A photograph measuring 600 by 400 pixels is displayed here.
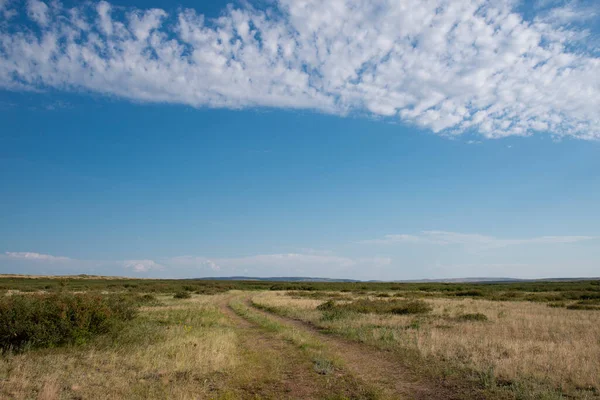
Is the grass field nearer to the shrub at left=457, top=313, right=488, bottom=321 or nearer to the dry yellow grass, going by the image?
the dry yellow grass

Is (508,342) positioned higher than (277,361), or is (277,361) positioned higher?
(508,342)

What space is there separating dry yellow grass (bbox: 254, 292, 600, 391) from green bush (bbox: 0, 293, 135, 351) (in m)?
10.3

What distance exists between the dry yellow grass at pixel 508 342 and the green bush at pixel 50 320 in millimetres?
10273

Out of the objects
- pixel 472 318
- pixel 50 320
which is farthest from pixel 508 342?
pixel 50 320

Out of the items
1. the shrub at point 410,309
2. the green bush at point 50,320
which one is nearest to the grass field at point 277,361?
the green bush at point 50,320

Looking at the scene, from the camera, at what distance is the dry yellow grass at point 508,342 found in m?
10.1

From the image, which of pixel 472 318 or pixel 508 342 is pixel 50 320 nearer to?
pixel 508 342

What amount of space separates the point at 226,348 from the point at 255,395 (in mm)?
4592

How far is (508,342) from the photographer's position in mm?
14164

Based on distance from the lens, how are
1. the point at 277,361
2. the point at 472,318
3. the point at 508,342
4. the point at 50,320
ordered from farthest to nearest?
the point at 472,318 → the point at 508,342 → the point at 50,320 → the point at 277,361

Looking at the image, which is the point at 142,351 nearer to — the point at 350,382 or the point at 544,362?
the point at 350,382

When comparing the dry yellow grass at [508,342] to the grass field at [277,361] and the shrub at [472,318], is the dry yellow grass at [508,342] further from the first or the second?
the shrub at [472,318]

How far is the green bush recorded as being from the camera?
11883 millimetres

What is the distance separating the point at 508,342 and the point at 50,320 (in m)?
16.0
